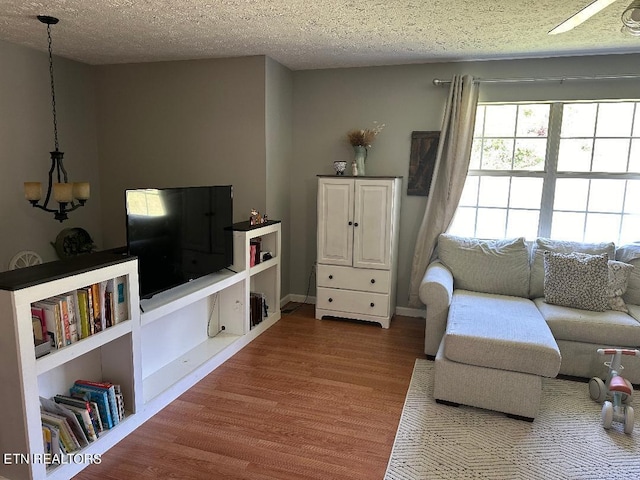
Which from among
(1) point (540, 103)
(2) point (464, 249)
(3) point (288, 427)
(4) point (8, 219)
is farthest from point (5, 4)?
(1) point (540, 103)

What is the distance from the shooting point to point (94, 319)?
215 centimetres

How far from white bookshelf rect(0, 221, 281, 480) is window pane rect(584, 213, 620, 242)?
2.73 metres

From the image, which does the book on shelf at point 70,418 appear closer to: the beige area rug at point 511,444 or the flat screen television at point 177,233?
the flat screen television at point 177,233

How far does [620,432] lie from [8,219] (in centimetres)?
446

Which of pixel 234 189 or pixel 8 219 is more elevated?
pixel 234 189

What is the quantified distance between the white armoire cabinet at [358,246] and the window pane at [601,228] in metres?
1.64

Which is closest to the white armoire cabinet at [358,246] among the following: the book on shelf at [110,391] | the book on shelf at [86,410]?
the book on shelf at [110,391]

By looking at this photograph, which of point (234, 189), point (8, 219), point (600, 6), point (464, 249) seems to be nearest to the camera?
point (600, 6)

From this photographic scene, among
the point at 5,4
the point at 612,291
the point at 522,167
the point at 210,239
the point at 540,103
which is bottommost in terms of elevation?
the point at 612,291

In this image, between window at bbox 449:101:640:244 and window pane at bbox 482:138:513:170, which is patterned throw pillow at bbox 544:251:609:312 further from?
window pane at bbox 482:138:513:170

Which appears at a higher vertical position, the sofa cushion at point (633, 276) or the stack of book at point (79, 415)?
the sofa cushion at point (633, 276)

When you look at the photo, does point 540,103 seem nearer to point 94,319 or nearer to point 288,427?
point 288,427

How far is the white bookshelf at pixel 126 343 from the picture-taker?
1791 mm

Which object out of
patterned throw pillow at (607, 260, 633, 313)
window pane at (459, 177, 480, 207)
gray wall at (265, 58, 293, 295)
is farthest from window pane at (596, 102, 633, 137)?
gray wall at (265, 58, 293, 295)
